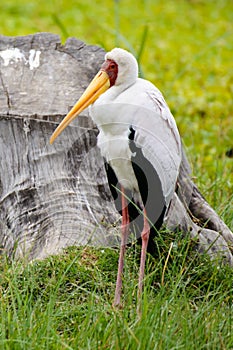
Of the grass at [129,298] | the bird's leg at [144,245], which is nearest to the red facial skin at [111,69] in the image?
the bird's leg at [144,245]

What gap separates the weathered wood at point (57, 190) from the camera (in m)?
4.08

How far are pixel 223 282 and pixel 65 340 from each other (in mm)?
1010

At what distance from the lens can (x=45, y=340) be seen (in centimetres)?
303

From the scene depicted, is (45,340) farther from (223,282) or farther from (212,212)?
(212,212)

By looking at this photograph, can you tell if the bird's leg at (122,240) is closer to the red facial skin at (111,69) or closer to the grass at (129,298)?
the grass at (129,298)

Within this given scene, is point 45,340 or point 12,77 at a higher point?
point 12,77

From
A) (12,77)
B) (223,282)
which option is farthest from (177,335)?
(12,77)

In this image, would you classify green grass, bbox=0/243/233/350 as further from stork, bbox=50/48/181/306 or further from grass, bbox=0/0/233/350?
stork, bbox=50/48/181/306

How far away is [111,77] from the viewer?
3.57 meters

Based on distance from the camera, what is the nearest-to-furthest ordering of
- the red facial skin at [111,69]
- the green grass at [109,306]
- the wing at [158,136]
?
the green grass at [109,306] < the wing at [158,136] < the red facial skin at [111,69]

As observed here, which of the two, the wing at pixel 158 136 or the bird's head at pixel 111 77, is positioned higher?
the bird's head at pixel 111 77

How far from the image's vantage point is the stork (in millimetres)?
3459

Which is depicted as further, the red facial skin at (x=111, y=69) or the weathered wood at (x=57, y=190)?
the weathered wood at (x=57, y=190)

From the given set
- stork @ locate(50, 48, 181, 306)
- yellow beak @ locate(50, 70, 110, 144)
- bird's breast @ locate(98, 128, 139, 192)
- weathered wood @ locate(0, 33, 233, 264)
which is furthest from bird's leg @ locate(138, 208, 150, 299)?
yellow beak @ locate(50, 70, 110, 144)
